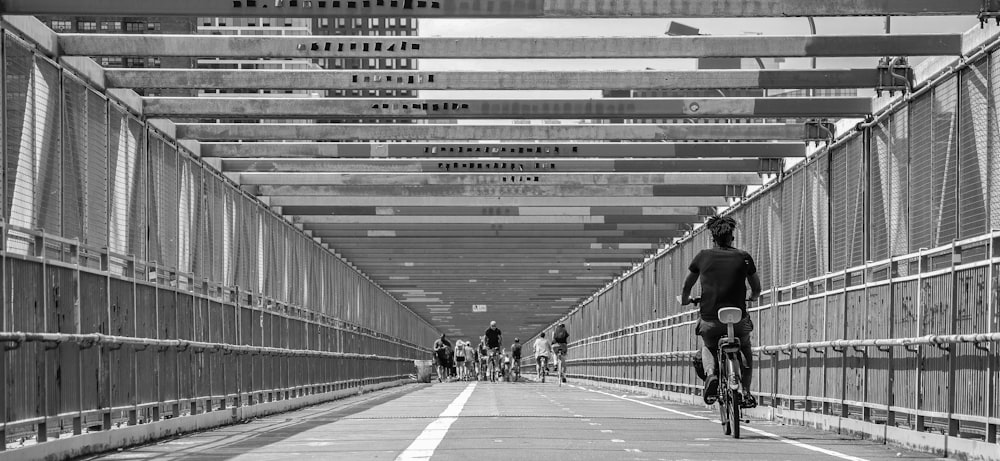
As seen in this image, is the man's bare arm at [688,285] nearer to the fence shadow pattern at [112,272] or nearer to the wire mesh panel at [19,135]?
the fence shadow pattern at [112,272]

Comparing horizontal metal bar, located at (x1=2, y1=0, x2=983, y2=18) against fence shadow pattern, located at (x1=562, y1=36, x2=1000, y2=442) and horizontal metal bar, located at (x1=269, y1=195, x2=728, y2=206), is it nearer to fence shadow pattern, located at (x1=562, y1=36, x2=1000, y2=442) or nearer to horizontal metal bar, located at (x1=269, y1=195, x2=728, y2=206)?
fence shadow pattern, located at (x1=562, y1=36, x2=1000, y2=442)

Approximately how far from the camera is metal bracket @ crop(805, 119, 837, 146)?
1938 cm

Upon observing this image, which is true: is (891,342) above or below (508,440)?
above

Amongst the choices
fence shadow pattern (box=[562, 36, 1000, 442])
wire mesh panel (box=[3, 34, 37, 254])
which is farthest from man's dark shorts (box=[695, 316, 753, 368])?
wire mesh panel (box=[3, 34, 37, 254])

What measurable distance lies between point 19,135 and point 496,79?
7.27 meters

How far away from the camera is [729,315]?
511 inches

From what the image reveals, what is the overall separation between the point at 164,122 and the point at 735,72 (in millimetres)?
6805

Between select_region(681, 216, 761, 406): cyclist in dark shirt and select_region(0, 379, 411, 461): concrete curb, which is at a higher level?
select_region(681, 216, 761, 406): cyclist in dark shirt

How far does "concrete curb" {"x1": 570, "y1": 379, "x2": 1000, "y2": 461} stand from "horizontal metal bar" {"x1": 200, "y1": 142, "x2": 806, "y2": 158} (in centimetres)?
545

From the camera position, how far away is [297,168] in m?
26.1

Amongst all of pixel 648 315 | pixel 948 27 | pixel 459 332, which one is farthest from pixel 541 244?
pixel 459 332

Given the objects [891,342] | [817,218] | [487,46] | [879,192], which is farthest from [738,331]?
[817,218]

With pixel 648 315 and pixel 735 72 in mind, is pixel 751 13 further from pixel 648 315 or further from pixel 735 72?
pixel 648 315

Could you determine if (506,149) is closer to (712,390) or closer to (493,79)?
(493,79)
